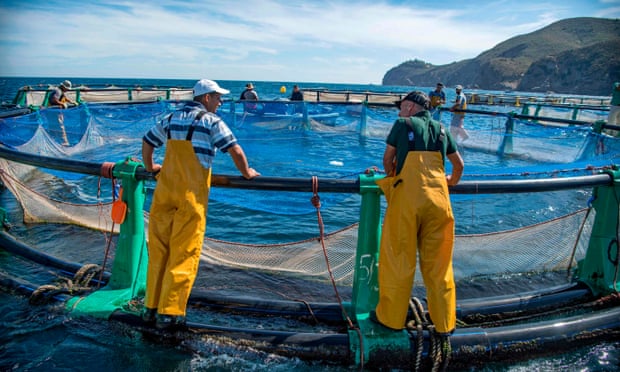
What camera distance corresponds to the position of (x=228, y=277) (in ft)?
15.9

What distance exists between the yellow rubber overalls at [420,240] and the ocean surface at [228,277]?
23.3 inches

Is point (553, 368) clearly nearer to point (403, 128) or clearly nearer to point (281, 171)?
point (403, 128)

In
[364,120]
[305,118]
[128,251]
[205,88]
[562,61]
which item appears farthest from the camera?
[562,61]

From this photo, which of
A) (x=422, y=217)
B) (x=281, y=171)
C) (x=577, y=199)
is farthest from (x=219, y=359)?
(x=577, y=199)

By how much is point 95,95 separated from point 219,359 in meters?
→ 20.7

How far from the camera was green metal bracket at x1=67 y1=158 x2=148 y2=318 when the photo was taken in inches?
132

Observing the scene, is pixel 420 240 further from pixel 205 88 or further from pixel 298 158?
pixel 298 158

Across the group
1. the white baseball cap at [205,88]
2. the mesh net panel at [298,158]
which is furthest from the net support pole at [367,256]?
the white baseball cap at [205,88]

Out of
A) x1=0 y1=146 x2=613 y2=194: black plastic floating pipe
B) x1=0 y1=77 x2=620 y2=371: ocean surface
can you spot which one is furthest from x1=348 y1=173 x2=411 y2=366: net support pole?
x1=0 y1=77 x2=620 y2=371: ocean surface

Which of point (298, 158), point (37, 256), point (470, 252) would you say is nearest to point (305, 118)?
point (298, 158)

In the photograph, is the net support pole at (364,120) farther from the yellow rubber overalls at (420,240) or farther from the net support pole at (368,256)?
the yellow rubber overalls at (420,240)

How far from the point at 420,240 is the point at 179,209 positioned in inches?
69.6

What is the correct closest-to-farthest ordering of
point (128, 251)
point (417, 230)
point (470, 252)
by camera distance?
point (417, 230) → point (128, 251) → point (470, 252)

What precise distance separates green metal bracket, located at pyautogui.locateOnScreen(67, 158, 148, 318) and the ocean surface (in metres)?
0.23
